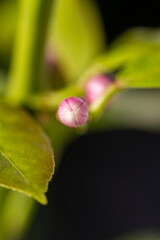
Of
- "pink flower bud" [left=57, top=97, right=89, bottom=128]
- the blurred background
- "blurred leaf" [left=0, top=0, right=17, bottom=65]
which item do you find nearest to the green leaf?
"pink flower bud" [left=57, top=97, right=89, bottom=128]

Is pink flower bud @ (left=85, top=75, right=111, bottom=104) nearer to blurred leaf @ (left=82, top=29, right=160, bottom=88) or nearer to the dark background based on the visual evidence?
blurred leaf @ (left=82, top=29, right=160, bottom=88)

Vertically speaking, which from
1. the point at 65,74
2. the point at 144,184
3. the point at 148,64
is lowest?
the point at 144,184

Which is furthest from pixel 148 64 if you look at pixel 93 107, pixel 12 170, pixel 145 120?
pixel 145 120

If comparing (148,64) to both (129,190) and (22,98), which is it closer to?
(22,98)

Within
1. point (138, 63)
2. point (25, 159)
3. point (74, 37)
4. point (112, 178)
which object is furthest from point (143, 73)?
point (112, 178)

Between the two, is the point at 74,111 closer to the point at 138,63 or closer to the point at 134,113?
the point at 138,63

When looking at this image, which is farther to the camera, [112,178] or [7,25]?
[112,178]
